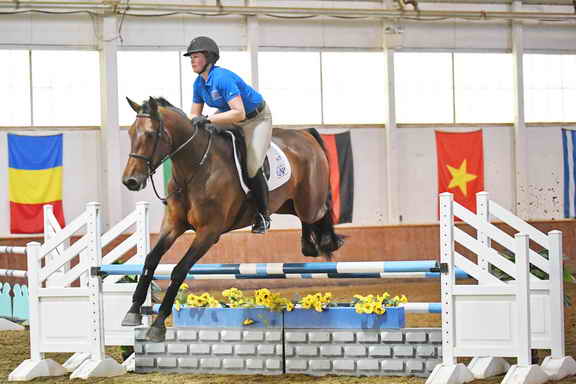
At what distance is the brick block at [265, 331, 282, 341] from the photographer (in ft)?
19.1

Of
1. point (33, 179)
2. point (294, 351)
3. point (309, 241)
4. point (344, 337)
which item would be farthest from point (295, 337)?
point (33, 179)

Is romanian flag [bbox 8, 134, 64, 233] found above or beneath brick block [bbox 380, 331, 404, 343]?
above

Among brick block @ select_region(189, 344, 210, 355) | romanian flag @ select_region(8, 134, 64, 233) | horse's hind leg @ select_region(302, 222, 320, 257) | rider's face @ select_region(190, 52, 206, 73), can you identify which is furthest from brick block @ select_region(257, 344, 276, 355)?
romanian flag @ select_region(8, 134, 64, 233)

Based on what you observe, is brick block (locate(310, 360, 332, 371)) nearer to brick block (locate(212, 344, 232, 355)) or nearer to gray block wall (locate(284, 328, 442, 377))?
gray block wall (locate(284, 328, 442, 377))

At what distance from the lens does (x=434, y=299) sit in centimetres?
1114

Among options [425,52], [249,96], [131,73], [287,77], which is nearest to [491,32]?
[425,52]

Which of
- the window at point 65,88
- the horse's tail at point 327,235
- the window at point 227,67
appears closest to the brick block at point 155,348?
the horse's tail at point 327,235

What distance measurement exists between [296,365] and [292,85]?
10.6 m

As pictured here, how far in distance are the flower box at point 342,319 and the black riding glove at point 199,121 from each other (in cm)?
136

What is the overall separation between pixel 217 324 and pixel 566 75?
13.1 meters

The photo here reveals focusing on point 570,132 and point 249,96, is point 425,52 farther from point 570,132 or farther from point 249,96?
point 249,96

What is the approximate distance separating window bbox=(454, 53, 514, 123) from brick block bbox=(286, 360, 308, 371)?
11.6 meters

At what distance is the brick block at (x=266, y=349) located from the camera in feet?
19.1

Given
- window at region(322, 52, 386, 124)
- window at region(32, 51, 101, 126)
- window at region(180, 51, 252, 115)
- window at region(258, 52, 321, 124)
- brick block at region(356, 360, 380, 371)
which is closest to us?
brick block at region(356, 360, 380, 371)
